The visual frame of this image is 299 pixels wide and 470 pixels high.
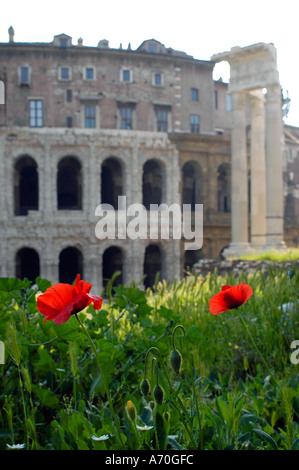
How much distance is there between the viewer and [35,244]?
29.2 m

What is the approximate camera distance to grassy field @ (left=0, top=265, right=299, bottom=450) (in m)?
2.36

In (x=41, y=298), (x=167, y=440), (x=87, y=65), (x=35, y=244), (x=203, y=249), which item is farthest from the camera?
(x=87, y=65)

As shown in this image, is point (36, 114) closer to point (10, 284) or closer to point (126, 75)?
point (126, 75)

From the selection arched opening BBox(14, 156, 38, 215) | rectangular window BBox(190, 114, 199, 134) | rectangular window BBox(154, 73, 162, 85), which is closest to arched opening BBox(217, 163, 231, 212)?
rectangular window BBox(190, 114, 199, 134)

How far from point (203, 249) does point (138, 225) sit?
14.6ft

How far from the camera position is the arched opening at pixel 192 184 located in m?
32.8

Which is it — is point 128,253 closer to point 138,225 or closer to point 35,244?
point 138,225

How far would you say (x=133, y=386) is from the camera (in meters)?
3.76

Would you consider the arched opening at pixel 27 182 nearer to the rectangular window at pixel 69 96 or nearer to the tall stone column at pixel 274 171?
the rectangular window at pixel 69 96

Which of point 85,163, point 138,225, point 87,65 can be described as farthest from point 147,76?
point 138,225

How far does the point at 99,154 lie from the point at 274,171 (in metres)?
11.1

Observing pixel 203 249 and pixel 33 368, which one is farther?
pixel 203 249

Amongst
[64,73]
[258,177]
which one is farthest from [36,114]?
[258,177]

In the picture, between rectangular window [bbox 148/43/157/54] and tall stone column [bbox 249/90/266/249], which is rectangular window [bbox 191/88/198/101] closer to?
rectangular window [bbox 148/43/157/54]
